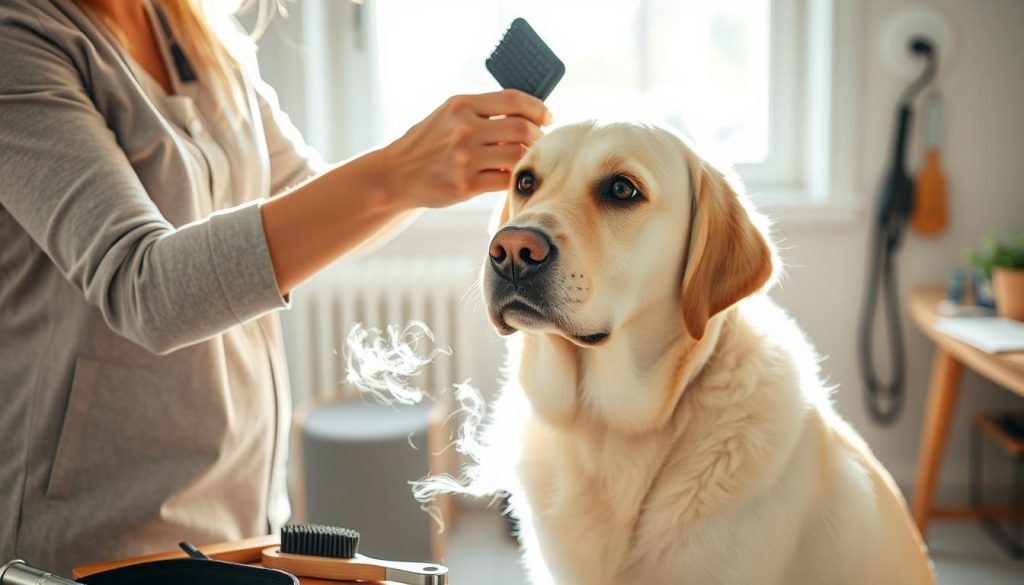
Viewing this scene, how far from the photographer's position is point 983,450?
2771mm

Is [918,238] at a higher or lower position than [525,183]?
lower

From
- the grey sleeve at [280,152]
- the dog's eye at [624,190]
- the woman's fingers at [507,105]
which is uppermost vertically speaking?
the woman's fingers at [507,105]

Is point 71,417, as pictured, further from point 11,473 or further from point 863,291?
point 863,291

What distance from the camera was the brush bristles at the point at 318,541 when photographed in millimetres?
786

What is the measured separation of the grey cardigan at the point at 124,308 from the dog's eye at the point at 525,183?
0.36 metres

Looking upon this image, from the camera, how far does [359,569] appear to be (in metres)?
0.77

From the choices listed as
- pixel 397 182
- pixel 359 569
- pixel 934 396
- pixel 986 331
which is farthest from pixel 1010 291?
pixel 359 569

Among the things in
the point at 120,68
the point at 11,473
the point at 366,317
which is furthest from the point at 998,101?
the point at 11,473

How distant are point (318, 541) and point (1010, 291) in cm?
207

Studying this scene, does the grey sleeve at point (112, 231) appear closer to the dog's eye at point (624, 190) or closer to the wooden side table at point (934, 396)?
the dog's eye at point (624, 190)

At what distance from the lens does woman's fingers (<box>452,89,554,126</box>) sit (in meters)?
0.92

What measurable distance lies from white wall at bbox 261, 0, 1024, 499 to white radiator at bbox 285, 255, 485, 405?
133mm

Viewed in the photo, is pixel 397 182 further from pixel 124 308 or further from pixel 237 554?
pixel 237 554

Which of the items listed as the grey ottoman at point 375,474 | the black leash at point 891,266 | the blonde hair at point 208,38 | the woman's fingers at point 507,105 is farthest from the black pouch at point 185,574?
the black leash at point 891,266
